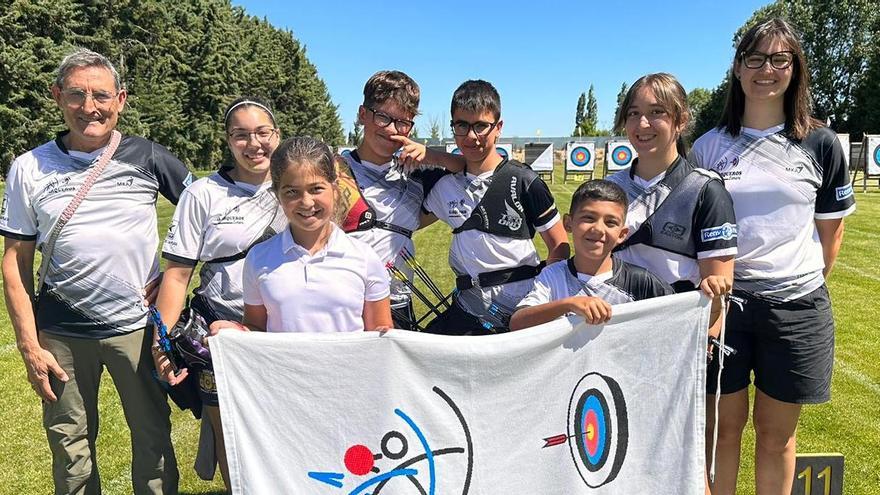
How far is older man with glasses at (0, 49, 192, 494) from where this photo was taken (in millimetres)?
2570

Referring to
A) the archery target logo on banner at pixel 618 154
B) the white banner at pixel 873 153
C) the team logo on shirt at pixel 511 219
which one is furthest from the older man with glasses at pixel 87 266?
the white banner at pixel 873 153

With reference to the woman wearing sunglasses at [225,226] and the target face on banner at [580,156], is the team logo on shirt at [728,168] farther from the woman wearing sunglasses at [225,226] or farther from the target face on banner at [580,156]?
the target face on banner at [580,156]

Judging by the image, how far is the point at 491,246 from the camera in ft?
8.91

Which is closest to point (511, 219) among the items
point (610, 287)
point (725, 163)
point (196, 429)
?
point (610, 287)

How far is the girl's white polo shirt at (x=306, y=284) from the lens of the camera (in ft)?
7.38

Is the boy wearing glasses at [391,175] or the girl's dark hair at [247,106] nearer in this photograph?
the girl's dark hair at [247,106]

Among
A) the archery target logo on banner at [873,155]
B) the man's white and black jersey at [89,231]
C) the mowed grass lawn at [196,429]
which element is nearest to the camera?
the man's white and black jersey at [89,231]

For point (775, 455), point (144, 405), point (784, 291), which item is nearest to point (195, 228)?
point (144, 405)

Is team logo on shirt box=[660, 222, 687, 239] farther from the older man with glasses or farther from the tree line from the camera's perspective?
the tree line

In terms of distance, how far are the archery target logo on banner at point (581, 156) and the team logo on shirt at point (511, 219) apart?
27.8m

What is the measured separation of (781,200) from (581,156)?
2823 cm

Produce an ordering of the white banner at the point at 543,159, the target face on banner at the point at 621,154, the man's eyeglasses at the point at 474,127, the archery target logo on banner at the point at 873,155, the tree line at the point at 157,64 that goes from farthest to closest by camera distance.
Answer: the white banner at the point at 543,159
the target face on banner at the point at 621,154
the tree line at the point at 157,64
the archery target logo on banner at the point at 873,155
the man's eyeglasses at the point at 474,127

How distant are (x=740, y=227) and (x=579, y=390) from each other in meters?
0.99

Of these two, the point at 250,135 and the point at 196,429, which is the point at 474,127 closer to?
the point at 250,135
